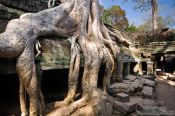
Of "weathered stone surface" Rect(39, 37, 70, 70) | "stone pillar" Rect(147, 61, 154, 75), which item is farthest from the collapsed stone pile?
"stone pillar" Rect(147, 61, 154, 75)

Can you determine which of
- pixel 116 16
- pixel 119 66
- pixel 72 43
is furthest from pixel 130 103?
pixel 116 16

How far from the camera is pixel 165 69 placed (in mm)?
15758

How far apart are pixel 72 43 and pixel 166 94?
17.2 ft

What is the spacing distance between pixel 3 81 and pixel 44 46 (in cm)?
145

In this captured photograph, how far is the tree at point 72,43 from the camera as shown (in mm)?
3740

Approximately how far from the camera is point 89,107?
491 cm

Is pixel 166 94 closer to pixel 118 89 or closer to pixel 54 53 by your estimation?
pixel 118 89

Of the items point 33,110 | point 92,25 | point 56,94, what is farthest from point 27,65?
point 92,25

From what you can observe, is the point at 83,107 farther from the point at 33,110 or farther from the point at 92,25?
the point at 92,25

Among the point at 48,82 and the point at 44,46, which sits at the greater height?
the point at 44,46

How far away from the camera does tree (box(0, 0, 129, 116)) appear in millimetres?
3740

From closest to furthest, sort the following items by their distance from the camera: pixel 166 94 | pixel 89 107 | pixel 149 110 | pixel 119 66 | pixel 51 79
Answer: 1. pixel 89 107
2. pixel 149 110
3. pixel 51 79
4. pixel 119 66
5. pixel 166 94

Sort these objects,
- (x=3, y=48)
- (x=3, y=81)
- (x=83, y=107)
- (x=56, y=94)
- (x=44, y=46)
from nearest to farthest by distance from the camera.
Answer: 1. (x=3, y=48)
2. (x=44, y=46)
3. (x=83, y=107)
4. (x=3, y=81)
5. (x=56, y=94)

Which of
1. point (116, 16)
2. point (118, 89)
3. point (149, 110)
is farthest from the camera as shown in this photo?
point (116, 16)
